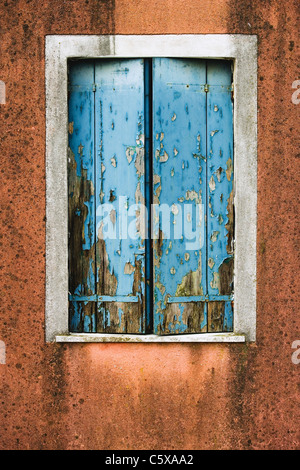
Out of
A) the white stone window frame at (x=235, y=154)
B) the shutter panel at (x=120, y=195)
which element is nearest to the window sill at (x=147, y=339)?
the white stone window frame at (x=235, y=154)

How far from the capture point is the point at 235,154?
312 centimetres

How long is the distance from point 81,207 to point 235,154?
1184mm

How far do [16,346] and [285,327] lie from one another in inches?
76.5

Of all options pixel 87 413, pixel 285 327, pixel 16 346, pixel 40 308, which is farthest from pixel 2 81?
pixel 285 327

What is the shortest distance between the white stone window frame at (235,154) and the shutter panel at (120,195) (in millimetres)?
135

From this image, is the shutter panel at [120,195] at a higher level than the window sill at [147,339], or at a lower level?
higher

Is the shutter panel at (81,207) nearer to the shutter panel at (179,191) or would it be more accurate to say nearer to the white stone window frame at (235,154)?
the white stone window frame at (235,154)

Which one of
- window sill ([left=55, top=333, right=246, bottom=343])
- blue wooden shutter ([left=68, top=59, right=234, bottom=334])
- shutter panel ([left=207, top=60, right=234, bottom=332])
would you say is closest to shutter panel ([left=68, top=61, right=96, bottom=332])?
blue wooden shutter ([left=68, top=59, right=234, bottom=334])

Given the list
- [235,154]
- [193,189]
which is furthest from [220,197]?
[235,154]

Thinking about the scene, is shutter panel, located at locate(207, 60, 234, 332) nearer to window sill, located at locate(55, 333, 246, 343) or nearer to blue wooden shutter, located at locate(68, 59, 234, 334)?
blue wooden shutter, located at locate(68, 59, 234, 334)

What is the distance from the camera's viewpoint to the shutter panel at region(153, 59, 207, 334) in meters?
3.11

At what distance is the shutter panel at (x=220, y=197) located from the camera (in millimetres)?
3152

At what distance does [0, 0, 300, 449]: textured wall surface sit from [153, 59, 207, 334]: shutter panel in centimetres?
29

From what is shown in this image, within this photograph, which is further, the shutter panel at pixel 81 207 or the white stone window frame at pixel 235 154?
the shutter panel at pixel 81 207
